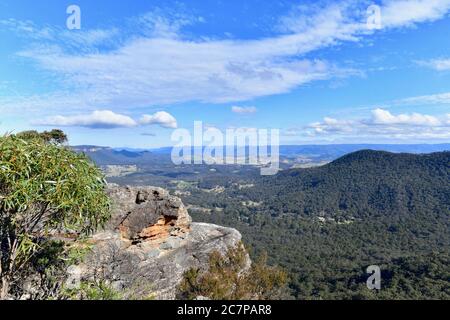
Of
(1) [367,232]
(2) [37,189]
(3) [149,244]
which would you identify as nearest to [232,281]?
(3) [149,244]

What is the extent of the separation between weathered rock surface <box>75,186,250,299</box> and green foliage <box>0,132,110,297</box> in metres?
3.87

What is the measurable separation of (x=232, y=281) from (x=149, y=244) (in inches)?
181

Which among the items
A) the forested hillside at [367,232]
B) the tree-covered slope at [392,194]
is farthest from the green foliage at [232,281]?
the tree-covered slope at [392,194]

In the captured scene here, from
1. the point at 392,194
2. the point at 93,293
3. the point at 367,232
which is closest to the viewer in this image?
the point at 93,293

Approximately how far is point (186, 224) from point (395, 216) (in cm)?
14377

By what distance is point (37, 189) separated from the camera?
8672mm

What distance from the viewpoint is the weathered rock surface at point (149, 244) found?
14.5m

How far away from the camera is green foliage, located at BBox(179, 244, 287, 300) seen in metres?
14.1

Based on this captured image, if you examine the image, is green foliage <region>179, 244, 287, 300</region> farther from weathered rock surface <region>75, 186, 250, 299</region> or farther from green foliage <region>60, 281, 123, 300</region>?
green foliage <region>60, 281, 123, 300</region>

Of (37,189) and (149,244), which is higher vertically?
(37,189)

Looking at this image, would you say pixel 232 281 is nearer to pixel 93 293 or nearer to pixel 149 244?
pixel 149 244

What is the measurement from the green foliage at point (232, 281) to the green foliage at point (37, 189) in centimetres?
577

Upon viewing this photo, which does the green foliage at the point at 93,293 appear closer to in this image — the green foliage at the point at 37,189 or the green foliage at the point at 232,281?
the green foliage at the point at 37,189

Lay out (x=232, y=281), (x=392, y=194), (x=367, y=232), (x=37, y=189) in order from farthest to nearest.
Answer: (x=392, y=194)
(x=367, y=232)
(x=232, y=281)
(x=37, y=189)
